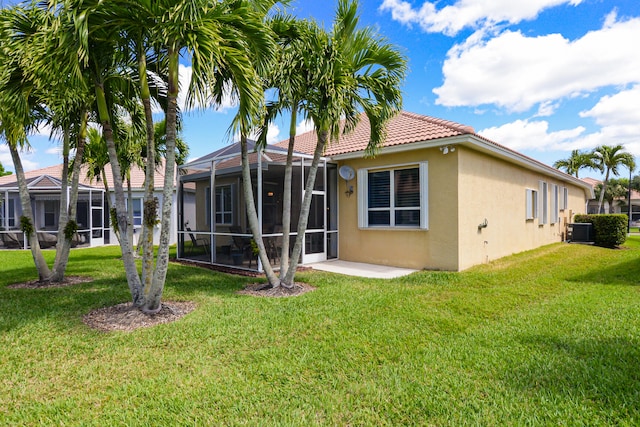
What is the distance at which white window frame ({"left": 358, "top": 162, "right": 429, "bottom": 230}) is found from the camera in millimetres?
10039

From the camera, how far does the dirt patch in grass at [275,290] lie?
24.8 ft

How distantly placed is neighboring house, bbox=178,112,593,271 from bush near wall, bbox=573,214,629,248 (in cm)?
503

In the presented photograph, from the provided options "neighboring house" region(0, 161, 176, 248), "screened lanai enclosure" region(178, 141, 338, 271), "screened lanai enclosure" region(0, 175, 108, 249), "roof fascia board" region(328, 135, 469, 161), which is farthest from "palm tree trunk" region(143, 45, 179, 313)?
"screened lanai enclosure" region(0, 175, 108, 249)

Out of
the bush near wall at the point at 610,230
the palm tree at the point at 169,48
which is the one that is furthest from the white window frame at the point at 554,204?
the palm tree at the point at 169,48

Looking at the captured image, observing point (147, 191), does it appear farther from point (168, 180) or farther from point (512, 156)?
point (512, 156)

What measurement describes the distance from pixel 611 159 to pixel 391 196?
36703 mm

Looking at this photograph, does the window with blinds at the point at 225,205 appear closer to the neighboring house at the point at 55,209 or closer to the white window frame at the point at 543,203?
the neighboring house at the point at 55,209

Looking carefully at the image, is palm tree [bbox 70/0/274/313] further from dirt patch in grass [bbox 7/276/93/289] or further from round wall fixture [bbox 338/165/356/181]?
round wall fixture [bbox 338/165/356/181]

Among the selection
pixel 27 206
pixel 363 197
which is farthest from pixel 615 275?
pixel 27 206

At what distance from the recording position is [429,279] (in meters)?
8.81

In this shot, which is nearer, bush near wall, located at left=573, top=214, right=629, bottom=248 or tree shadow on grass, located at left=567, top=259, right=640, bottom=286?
tree shadow on grass, located at left=567, top=259, right=640, bottom=286

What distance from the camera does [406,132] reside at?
1099 cm

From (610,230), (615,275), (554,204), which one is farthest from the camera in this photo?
(554,204)

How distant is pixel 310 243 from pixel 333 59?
6374mm
